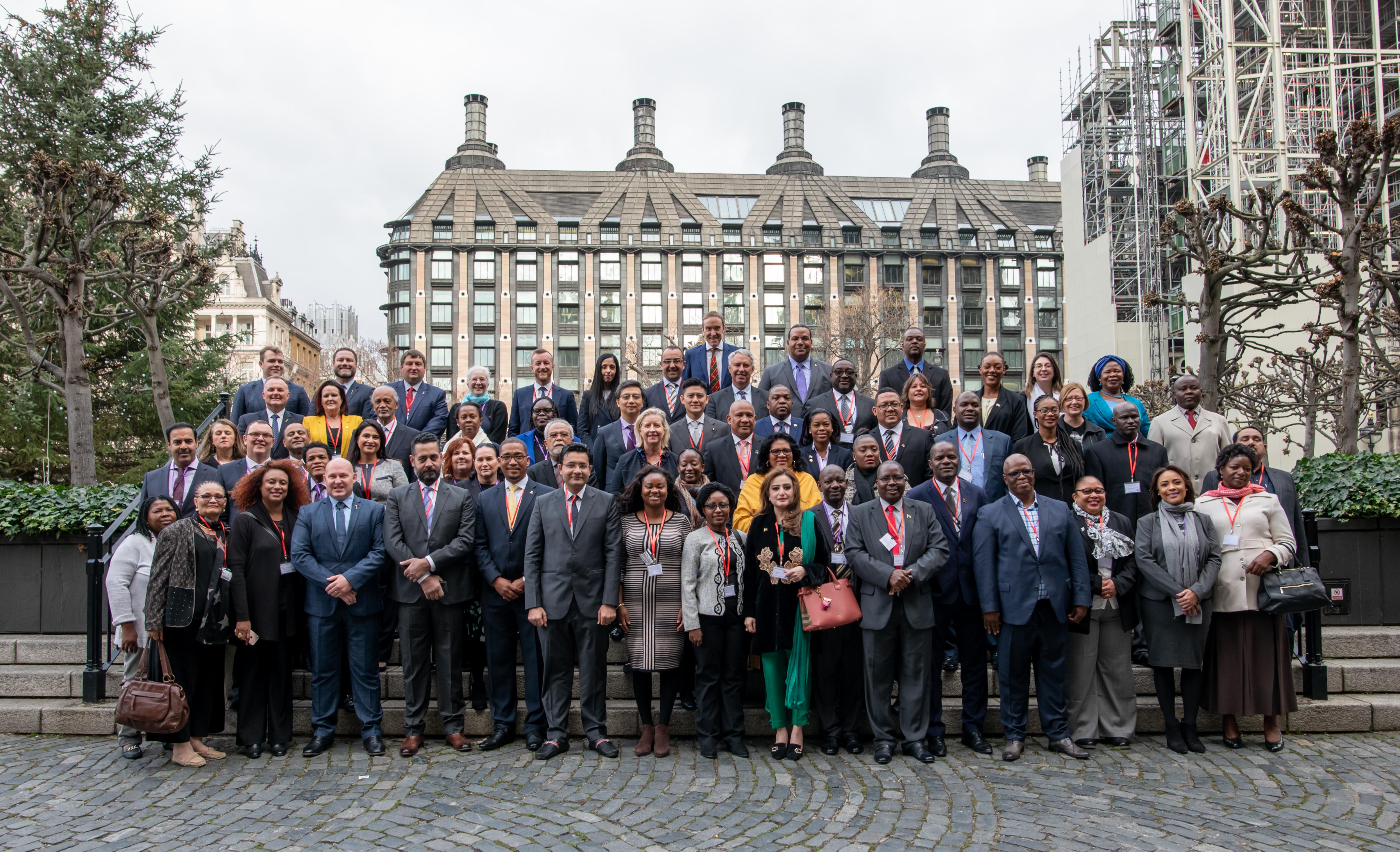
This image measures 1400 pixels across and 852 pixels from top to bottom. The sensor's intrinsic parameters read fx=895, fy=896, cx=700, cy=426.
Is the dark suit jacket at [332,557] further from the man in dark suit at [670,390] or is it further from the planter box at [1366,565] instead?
the planter box at [1366,565]

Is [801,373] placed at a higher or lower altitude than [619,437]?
higher

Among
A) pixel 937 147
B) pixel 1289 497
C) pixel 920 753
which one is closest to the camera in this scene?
pixel 920 753

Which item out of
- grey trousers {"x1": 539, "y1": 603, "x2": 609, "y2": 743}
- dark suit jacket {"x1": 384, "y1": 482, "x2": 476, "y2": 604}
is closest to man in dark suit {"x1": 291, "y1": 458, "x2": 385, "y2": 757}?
dark suit jacket {"x1": 384, "y1": 482, "x2": 476, "y2": 604}

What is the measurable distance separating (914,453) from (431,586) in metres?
3.89

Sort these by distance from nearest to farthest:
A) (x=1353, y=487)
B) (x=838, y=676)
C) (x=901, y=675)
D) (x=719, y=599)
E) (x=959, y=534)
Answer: (x=719, y=599)
(x=901, y=675)
(x=838, y=676)
(x=959, y=534)
(x=1353, y=487)

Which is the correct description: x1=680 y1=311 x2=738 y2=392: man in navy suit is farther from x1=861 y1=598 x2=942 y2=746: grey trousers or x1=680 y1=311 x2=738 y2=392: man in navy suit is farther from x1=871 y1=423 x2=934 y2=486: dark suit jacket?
x1=861 y1=598 x2=942 y2=746: grey trousers

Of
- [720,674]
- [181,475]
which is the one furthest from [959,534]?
[181,475]

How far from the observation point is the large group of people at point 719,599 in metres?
6.10

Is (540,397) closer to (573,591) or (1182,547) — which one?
(573,591)

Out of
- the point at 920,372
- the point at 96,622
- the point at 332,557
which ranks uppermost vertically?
the point at 920,372

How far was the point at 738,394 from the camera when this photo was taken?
8336 mm

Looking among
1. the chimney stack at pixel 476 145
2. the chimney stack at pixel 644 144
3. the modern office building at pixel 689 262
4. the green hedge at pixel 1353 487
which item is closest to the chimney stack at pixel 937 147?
the modern office building at pixel 689 262

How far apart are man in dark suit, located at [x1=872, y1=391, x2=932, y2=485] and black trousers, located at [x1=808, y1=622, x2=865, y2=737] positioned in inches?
62.3

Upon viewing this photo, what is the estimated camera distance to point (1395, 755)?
19.7 feet
